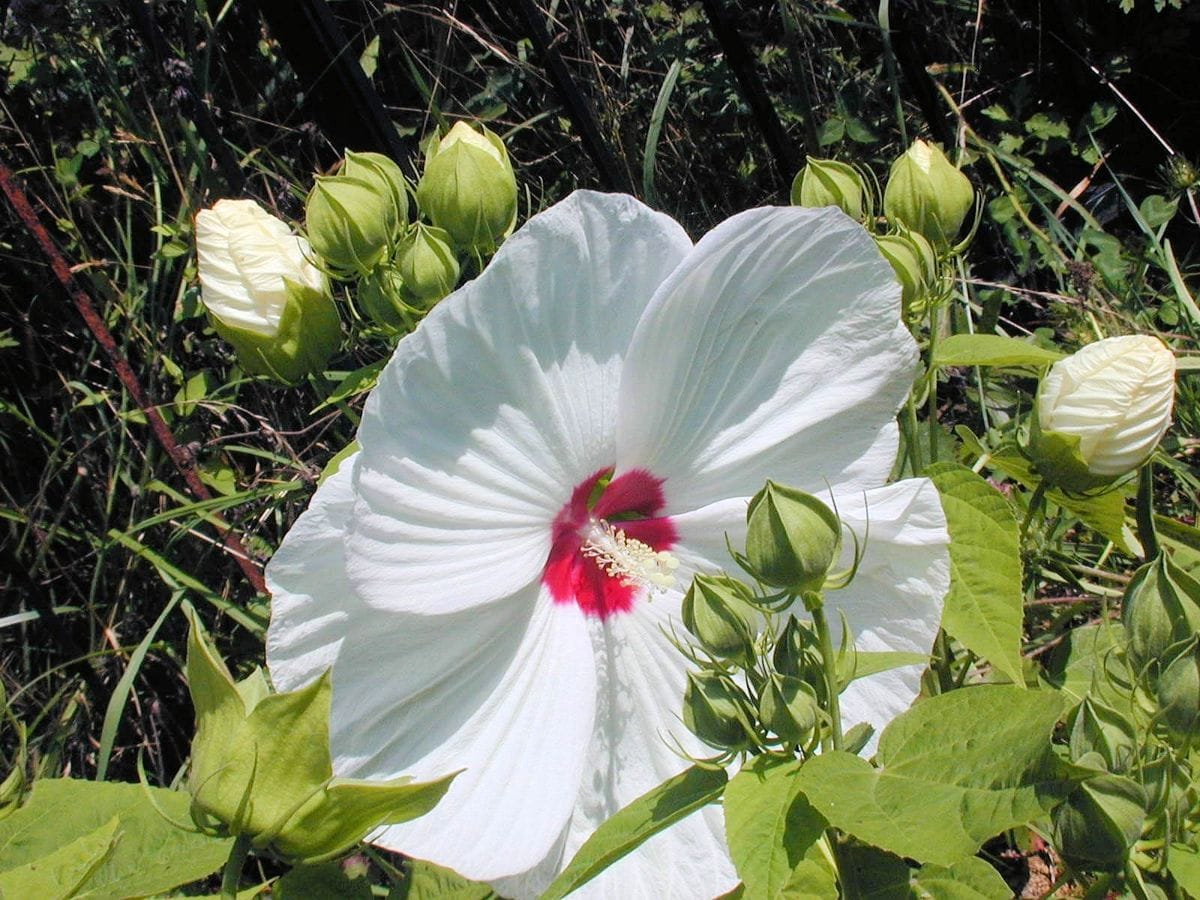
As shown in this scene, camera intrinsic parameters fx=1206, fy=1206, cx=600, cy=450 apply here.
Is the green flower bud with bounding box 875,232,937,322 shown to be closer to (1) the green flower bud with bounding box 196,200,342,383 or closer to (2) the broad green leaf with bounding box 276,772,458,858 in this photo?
(1) the green flower bud with bounding box 196,200,342,383

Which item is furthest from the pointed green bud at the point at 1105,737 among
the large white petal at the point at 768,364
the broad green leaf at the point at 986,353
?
the broad green leaf at the point at 986,353

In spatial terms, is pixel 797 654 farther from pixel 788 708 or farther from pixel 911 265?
pixel 911 265

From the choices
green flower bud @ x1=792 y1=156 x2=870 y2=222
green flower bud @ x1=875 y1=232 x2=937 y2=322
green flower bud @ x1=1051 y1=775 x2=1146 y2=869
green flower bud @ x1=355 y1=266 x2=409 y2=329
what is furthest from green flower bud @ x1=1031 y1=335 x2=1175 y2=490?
green flower bud @ x1=355 y1=266 x2=409 y2=329

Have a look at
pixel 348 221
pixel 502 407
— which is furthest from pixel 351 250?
pixel 502 407

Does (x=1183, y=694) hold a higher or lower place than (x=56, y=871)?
lower

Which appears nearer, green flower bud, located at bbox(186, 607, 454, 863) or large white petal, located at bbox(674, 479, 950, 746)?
green flower bud, located at bbox(186, 607, 454, 863)

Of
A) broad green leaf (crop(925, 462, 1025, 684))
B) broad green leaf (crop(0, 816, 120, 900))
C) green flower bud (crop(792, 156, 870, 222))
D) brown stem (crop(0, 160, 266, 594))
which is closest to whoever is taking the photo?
broad green leaf (crop(0, 816, 120, 900))

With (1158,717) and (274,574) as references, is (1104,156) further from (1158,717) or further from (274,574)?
(274,574)
